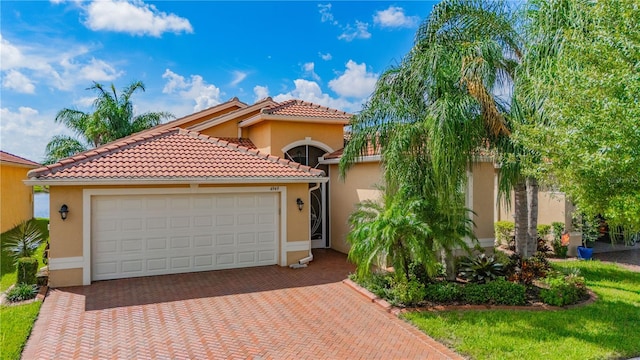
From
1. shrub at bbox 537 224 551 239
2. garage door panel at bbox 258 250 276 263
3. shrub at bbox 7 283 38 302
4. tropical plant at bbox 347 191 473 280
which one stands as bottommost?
shrub at bbox 7 283 38 302

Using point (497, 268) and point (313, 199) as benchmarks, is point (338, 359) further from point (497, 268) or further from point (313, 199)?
point (313, 199)

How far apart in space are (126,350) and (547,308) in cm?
1035

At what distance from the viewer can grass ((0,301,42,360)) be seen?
721 cm

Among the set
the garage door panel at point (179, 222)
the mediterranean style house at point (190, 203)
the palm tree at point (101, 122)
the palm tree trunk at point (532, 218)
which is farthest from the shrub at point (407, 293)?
the palm tree at point (101, 122)

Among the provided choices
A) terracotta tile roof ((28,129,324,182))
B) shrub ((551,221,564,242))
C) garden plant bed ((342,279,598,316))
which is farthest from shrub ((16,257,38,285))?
shrub ((551,221,564,242))

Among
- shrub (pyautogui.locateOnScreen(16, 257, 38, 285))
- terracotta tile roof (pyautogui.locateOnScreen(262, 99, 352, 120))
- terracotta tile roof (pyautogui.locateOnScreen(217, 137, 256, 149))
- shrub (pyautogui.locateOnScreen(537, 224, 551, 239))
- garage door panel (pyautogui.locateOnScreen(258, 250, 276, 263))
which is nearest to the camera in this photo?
shrub (pyautogui.locateOnScreen(16, 257, 38, 285))

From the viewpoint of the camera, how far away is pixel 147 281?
12000 mm

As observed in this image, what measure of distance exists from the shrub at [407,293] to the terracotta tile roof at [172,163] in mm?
5735

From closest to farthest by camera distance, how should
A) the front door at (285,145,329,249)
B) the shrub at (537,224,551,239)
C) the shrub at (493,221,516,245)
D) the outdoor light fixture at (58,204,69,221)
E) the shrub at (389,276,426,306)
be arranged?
the shrub at (389,276,426,306)
the outdoor light fixture at (58,204,69,221)
the front door at (285,145,329,249)
the shrub at (537,224,551,239)
the shrub at (493,221,516,245)

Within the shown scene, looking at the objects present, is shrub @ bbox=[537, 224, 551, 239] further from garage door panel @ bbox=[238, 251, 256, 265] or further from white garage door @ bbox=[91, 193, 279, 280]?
garage door panel @ bbox=[238, 251, 256, 265]

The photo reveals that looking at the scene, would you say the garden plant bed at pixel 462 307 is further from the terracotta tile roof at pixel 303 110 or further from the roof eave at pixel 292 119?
the terracotta tile roof at pixel 303 110

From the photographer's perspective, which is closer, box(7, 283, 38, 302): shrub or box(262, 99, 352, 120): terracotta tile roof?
box(7, 283, 38, 302): shrub

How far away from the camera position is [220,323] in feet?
28.3

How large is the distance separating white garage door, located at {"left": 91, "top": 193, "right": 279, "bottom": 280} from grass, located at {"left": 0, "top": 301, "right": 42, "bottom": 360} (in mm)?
2537
